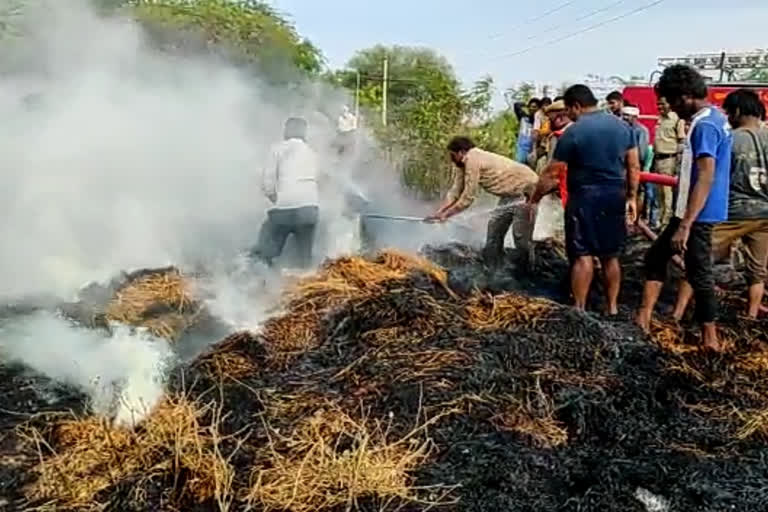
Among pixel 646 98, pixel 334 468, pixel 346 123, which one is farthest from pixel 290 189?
pixel 646 98

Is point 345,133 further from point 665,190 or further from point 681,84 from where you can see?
point 681,84

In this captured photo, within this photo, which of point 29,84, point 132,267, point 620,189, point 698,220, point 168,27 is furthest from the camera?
point 168,27

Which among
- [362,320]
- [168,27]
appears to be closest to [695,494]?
[362,320]

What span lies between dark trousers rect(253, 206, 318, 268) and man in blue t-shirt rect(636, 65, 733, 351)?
10.2 feet

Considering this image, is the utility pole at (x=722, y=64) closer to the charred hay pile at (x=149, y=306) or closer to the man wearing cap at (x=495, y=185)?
the man wearing cap at (x=495, y=185)

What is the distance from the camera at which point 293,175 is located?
7.70 meters

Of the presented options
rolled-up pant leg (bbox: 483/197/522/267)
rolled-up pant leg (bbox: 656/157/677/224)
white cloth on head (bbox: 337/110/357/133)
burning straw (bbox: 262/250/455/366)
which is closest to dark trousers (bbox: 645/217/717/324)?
burning straw (bbox: 262/250/455/366)

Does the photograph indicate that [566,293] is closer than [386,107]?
Yes

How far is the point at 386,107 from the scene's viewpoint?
19.8 meters

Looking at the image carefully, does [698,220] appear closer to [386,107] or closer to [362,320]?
[362,320]

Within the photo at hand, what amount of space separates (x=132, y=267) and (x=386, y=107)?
40.7 ft

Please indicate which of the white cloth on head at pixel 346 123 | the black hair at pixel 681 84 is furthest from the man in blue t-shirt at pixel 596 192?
the white cloth on head at pixel 346 123

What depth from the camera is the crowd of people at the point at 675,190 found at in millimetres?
5691

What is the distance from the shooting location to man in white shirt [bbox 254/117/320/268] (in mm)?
7715
